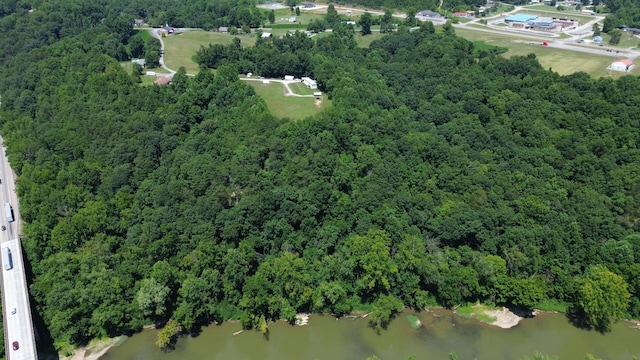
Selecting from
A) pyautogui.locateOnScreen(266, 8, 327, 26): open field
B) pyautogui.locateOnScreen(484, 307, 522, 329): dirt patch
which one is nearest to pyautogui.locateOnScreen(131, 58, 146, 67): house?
pyautogui.locateOnScreen(266, 8, 327, 26): open field

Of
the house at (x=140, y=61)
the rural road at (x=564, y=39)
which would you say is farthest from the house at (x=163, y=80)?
the rural road at (x=564, y=39)

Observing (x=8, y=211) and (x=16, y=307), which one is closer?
(x=16, y=307)

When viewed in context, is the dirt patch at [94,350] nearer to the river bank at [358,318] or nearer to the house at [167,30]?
the river bank at [358,318]

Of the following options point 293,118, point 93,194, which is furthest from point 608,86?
point 93,194

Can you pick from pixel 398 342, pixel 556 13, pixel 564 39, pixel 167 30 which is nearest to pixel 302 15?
pixel 167 30

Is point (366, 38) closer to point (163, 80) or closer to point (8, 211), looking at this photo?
point (163, 80)

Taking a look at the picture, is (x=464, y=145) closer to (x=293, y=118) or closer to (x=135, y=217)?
(x=293, y=118)

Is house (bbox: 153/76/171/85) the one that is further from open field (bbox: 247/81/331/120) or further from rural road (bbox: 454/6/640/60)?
rural road (bbox: 454/6/640/60)
